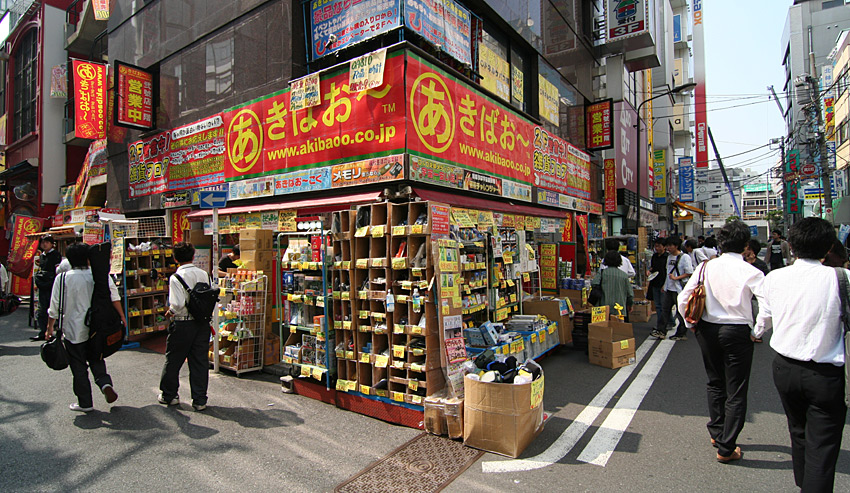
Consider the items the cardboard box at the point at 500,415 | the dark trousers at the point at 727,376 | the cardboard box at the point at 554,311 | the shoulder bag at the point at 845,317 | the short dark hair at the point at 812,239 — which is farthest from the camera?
the cardboard box at the point at 554,311

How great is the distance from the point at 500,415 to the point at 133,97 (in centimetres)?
1316

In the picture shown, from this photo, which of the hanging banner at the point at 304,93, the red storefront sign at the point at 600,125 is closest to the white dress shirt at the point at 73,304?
the hanging banner at the point at 304,93

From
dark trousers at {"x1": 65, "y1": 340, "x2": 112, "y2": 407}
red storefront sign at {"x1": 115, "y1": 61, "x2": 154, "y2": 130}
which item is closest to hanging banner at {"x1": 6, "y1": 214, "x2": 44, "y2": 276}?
red storefront sign at {"x1": 115, "y1": 61, "x2": 154, "y2": 130}

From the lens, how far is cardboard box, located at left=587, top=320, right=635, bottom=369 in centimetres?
717

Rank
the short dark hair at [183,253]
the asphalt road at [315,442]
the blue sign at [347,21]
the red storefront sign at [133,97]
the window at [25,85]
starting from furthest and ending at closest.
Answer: the window at [25,85], the red storefront sign at [133,97], the blue sign at [347,21], the short dark hair at [183,253], the asphalt road at [315,442]

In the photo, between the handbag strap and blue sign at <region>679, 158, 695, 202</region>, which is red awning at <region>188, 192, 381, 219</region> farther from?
blue sign at <region>679, 158, 695, 202</region>

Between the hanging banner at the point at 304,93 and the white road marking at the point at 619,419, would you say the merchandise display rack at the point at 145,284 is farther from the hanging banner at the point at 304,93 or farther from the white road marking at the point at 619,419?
the white road marking at the point at 619,419

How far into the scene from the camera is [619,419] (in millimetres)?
5098

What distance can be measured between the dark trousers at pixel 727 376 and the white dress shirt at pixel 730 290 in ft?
0.27

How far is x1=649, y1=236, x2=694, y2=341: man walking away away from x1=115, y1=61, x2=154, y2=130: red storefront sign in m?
13.9

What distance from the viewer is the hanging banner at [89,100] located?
47.5 ft

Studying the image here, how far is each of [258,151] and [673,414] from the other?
8.53 m

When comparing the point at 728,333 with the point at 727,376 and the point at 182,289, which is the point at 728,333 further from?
the point at 182,289

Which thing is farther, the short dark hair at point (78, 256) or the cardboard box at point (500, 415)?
the short dark hair at point (78, 256)
